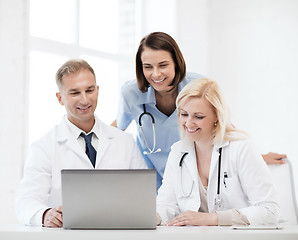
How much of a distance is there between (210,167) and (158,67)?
22.7 inches

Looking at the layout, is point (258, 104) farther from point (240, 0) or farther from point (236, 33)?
Result: point (240, 0)

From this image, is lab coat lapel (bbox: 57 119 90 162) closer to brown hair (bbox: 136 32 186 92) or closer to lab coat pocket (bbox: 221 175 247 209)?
brown hair (bbox: 136 32 186 92)

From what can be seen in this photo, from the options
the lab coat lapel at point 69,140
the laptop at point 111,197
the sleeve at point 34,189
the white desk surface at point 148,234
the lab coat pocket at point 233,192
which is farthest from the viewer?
the lab coat lapel at point 69,140

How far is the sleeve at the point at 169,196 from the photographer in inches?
72.8

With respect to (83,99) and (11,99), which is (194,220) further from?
(11,99)

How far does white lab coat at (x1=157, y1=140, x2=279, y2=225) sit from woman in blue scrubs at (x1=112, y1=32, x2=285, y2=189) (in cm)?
34

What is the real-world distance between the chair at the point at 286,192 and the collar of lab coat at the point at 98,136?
0.75 metres

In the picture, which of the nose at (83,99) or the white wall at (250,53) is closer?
the nose at (83,99)

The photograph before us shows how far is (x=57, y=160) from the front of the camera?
6.42ft

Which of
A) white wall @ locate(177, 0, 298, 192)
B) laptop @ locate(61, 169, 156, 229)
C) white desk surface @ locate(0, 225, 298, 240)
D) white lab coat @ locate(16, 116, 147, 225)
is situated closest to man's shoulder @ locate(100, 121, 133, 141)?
white lab coat @ locate(16, 116, 147, 225)

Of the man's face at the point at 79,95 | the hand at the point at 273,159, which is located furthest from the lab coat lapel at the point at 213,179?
the man's face at the point at 79,95

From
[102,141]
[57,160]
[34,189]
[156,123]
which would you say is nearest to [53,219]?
[34,189]

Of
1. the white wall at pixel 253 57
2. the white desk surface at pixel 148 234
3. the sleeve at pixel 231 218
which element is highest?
the white wall at pixel 253 57

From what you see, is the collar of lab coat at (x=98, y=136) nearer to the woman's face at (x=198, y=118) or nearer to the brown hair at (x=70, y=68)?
the brown hair at (x=70, y=68)
